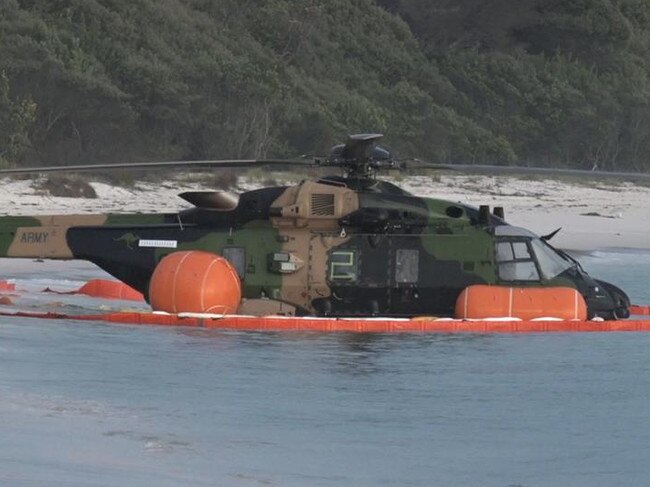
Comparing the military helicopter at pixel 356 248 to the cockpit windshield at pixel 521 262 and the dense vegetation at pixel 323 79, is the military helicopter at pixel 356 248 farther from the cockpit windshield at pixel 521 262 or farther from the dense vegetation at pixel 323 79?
the dense vegetation at pixel 323 79

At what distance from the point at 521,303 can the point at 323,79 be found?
34.4 metres

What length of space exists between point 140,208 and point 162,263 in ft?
46.8

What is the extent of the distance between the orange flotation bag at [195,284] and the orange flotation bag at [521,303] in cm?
237

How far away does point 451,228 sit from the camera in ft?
54.7

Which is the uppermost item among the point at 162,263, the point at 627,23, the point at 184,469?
the point at 627,23

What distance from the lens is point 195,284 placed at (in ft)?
53.2

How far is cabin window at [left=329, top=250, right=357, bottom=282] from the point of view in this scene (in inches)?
650

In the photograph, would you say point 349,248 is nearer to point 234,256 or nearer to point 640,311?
point 234,256

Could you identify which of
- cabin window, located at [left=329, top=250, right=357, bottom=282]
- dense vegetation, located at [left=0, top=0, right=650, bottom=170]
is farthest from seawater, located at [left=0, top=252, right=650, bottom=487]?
dense vegetation, located at [left=0, top=0, right=650, bottom=170]

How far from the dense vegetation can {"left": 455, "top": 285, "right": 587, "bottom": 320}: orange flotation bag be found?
2357 cm

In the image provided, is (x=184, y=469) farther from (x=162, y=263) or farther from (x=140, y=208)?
(x=140, y=208)

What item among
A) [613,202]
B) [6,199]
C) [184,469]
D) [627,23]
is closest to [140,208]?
[6,199]

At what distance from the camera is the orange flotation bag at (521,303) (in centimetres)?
1648

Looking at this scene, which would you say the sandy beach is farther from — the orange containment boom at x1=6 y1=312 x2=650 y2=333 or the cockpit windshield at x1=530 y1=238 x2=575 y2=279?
the orange containment boom at x1=6 y1=312 x2=650 y2=333
